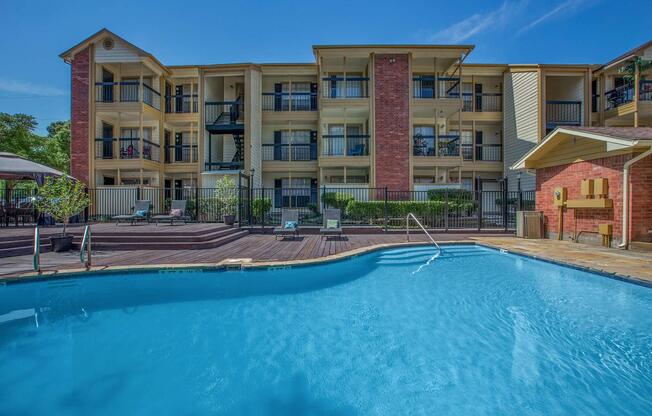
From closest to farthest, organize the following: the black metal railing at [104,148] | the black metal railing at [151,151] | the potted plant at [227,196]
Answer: the potted plant at [227,196], the black metal railing at [104,148], the black metal railing at [151,151]

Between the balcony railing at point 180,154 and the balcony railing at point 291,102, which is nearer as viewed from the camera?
the balcony railing at point 291,102

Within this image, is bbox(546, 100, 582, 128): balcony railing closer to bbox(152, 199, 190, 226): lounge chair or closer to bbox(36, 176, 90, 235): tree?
bbox(152, 199, 190, 226): lounge chair

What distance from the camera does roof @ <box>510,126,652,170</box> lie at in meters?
7.42

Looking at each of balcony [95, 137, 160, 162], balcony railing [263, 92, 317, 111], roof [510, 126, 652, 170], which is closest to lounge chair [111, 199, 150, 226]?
balcony [95, 137, 160, 162]

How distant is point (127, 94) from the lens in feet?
62.0

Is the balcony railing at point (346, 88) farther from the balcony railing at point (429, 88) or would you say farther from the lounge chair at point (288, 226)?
the lounge chair at point (288, 226)

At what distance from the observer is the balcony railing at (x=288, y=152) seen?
1903cm

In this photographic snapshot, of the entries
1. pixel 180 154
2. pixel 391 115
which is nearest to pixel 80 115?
pixel 180 154

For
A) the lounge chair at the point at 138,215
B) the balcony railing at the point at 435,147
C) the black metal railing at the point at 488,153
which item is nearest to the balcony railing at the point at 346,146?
the balcony railing at the point at 435,147

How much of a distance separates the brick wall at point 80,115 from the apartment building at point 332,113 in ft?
0.19

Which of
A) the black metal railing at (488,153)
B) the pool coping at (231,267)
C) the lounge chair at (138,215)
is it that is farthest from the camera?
the black metal railing at (488,153)

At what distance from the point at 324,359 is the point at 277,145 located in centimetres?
1654

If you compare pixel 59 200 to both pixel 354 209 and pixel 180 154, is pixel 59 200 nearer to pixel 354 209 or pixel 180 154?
pixel 354 209

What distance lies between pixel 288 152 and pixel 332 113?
147 inches
